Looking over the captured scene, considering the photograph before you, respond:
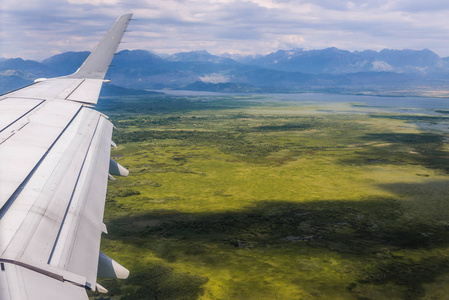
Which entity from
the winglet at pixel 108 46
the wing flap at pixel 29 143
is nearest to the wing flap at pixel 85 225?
the wing flap at pixel 29 143

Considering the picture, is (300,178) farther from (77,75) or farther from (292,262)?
(77,75)

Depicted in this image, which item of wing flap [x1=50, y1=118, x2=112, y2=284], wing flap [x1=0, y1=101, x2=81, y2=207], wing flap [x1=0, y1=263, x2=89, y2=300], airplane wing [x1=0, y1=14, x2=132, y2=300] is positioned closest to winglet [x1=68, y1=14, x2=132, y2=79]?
airplane wing [x1=0, y1=14, x2=132, y2=300]

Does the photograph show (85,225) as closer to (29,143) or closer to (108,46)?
(29,143)

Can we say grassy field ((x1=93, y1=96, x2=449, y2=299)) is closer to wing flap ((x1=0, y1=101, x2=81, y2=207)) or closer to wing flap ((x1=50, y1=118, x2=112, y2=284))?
wing flap ((x1=0, y1=101, x2=81, y2=207))

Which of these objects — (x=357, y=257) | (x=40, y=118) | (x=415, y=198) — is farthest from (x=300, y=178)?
(x=40, y=118)

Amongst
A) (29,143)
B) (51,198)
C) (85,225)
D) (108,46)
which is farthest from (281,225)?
(51,198)

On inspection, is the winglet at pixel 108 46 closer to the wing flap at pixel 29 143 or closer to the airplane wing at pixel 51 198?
the airplane wing at pixel 51 198
